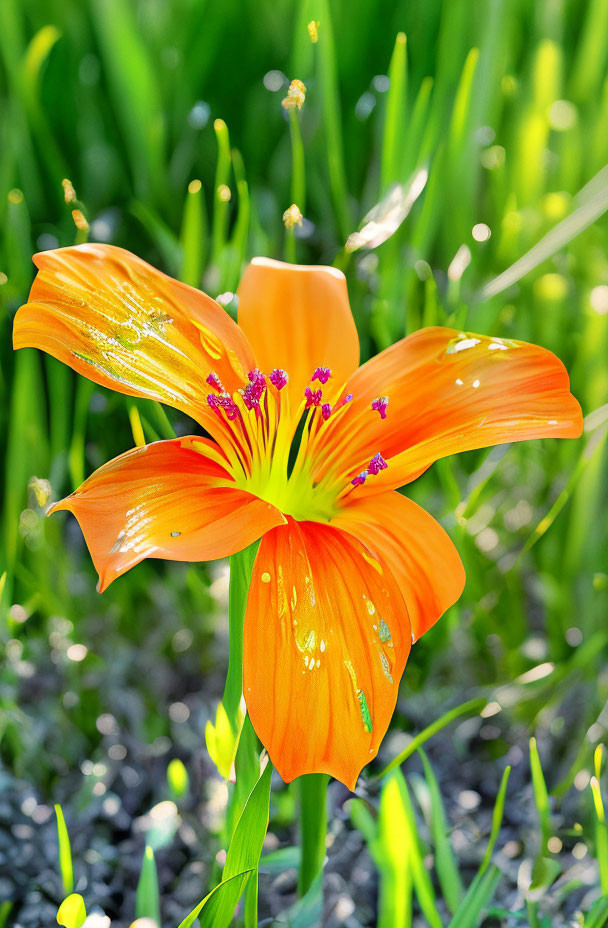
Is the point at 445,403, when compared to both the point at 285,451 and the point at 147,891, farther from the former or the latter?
the point at 147,891

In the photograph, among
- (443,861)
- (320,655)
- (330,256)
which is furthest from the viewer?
(330,256)

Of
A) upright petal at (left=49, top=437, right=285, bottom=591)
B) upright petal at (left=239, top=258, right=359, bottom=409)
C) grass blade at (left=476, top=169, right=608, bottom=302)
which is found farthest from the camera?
grass blade at (left=476, top=169, right=608, bottom=302)

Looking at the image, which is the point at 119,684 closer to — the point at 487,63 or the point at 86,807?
the point at 86,807

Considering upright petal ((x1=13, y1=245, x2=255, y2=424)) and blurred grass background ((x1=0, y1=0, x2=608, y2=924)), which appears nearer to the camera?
upright petal ((x1=13, y1=245, x2=255, y2=424))

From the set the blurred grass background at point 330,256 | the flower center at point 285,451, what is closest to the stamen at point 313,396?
the flower center at point 285,451

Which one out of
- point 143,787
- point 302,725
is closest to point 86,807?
point 143,787

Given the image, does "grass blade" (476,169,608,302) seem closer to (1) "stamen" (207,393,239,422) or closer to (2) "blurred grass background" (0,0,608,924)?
(2) "blurred grass background" (0,0,608,924)

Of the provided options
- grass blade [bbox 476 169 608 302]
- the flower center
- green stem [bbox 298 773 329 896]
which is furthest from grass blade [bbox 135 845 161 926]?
grass blade [bbox 476 169 608 302]

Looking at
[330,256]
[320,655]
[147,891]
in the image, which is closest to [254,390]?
[320,655]
